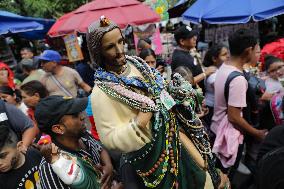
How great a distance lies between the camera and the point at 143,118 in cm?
188

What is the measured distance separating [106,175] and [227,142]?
119cm

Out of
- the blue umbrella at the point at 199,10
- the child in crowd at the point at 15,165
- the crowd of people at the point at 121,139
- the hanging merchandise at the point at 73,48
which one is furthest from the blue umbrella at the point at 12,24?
the child in crowd at the point at 15,165

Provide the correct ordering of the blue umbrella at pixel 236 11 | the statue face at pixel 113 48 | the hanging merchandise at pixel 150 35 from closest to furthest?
1. the statue face at pixel 113 48
2. the blue umbrella at pixel 236 11
3. the hanging merchandise at pixel 150 35

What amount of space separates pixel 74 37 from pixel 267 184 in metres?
5.65

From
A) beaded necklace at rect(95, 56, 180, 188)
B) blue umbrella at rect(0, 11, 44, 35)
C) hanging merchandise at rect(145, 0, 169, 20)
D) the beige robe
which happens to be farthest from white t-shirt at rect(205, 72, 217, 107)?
blue umbrella at rect(0, 11, 44, 35)

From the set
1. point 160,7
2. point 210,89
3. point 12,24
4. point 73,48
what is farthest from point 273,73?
point 12,24

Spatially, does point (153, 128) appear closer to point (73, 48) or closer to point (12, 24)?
point (73, 48)

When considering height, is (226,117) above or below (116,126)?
below

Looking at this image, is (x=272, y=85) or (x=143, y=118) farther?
(x=272, y=85)

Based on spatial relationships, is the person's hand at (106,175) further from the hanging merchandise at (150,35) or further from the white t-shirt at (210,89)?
the hanging merchandise at (150,35)

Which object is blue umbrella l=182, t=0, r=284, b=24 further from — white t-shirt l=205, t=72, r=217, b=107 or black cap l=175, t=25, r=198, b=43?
white t-shirt l=205, t=72, r=217, b=107

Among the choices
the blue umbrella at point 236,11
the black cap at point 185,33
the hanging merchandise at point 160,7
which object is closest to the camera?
the black cap at point 185,33

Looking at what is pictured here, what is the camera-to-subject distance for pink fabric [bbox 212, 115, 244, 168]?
3.04m

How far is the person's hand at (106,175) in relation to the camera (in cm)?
233
